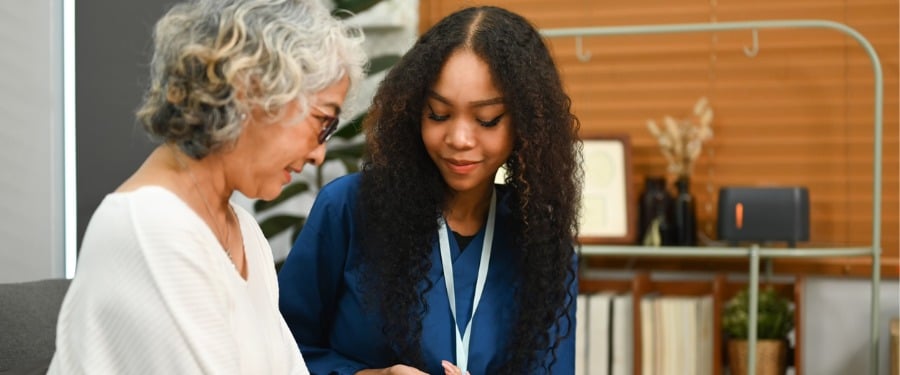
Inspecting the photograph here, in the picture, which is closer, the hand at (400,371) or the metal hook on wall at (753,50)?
the hand at (400,371)

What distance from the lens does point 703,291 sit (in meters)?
3.43

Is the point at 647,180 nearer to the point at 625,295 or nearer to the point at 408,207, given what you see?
the point at 625,295

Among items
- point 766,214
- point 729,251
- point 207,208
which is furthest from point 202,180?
point 766,214

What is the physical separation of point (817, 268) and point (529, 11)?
1.27 metres

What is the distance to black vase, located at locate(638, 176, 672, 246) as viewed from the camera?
10.8ft

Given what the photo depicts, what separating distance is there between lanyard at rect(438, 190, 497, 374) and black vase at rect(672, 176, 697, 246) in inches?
59.4

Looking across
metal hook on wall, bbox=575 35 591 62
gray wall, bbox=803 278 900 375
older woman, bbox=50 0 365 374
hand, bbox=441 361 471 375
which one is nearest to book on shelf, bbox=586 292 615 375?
gray wall, bbox=803 278 900 375

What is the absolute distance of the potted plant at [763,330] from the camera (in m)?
3.16

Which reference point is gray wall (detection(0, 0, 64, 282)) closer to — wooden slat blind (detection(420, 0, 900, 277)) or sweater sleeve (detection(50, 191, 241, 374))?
sweater sleeve (detection(50, 191, 241, 374))

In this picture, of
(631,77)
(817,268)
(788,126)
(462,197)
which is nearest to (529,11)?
(631,77)

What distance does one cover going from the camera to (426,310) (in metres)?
1.83

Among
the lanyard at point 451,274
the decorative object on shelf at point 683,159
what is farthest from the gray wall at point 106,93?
the decorative object on shelf at point 683,159

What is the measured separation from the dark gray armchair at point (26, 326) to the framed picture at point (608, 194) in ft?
6.28

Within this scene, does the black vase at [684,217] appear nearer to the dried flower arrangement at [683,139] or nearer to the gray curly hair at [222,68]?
the dried flower arrangement at [683,139]
